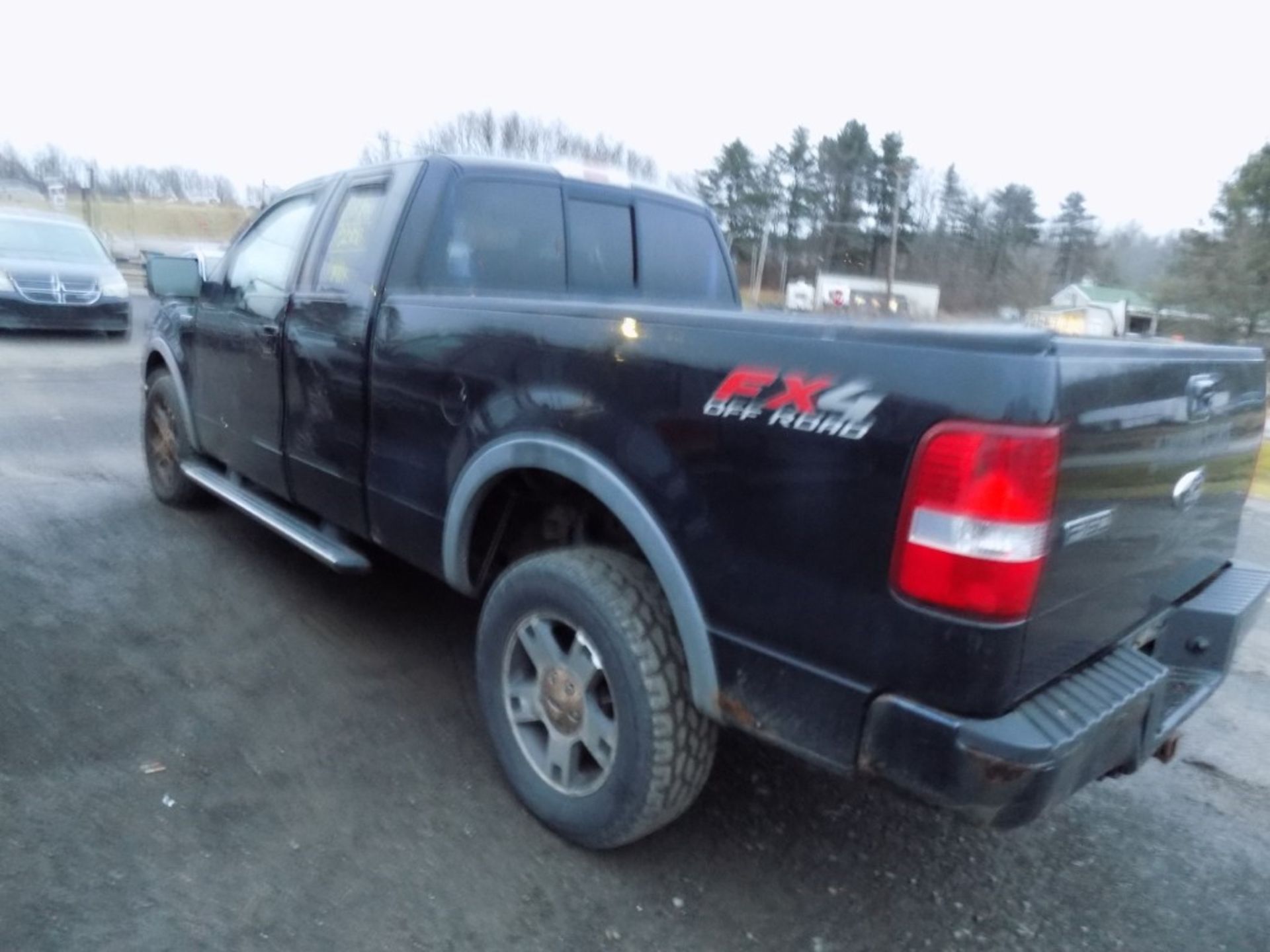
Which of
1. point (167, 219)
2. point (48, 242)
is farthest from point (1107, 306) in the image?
point (167, 219)

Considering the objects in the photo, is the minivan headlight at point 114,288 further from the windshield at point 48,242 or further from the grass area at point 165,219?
the grass area at point 165,219

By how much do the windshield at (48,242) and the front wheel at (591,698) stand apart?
12.9 meters

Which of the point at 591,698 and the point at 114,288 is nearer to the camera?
the point at 591,698

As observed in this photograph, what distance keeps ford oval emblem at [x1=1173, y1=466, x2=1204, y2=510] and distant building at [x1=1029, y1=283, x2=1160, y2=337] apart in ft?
3.58

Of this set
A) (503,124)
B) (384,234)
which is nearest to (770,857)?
(384,234)

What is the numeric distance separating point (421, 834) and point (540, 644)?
0.64 meters

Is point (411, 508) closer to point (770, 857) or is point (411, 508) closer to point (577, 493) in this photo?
point (577, 493)

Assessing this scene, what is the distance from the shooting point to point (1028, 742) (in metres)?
1.98

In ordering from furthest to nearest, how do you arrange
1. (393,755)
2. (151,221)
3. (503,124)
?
(151,221) → (503,124) → (393,755)

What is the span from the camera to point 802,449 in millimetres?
2137

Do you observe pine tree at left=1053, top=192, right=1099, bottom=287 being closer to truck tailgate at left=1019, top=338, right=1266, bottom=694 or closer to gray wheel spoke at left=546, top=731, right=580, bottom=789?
truck tailgate at left=1019, top=338, right=1266, bottom=694

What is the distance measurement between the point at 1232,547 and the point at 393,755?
108 inches

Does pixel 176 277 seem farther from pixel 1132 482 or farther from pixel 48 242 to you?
pixel 48 242

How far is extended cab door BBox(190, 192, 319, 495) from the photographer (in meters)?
4.18
